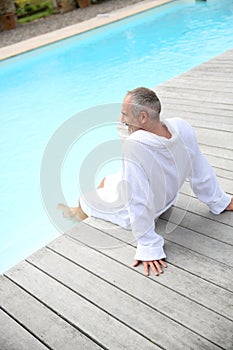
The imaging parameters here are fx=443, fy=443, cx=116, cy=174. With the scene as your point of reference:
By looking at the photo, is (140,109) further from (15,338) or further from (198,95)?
(198,95)

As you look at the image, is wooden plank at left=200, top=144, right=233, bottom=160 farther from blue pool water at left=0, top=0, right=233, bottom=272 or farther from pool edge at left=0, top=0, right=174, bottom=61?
pool edge at left=0, top=0, right=174, bottom=61

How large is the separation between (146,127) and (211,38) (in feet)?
21.2

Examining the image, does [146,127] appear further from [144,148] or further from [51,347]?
[51,347]

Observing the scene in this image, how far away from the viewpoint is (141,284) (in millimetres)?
1769

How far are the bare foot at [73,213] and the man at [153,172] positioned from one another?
15.0 inches

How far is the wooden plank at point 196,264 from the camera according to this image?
1.73 metres

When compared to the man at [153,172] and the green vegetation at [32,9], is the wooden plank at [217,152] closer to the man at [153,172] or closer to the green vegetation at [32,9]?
the man at [153,172]

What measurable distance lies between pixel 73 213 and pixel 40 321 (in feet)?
3.17

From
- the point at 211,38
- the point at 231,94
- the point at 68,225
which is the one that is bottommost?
the point at 211,38

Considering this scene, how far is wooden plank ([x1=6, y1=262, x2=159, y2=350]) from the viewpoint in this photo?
5.03 feet

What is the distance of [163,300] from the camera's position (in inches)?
65.9

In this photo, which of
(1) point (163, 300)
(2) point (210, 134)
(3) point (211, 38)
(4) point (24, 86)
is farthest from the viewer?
(3) point (211, 38)

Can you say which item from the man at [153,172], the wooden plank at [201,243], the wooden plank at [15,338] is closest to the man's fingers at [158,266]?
the man at [153,172]

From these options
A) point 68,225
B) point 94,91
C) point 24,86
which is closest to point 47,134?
point 94,91
